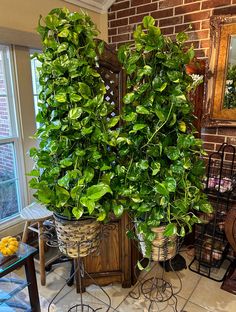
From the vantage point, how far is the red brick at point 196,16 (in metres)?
2.06

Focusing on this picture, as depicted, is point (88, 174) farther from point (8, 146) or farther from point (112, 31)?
point (112, 31)

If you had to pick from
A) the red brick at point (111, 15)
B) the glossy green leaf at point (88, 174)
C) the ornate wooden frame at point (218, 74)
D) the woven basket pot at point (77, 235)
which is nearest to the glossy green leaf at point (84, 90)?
the glossy green leaf at point (88, 174)

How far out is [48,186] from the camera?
1.19m

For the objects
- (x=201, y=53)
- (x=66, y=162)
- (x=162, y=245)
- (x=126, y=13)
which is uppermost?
(x=126, y=13)

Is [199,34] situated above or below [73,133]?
above

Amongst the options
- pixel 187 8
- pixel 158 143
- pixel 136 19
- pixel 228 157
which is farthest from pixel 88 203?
pixel 136 19

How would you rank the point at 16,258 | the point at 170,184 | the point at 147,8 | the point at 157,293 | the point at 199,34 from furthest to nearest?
the point at 147,8 < the point at 199,34 < the point at 157,293 < the point at 16,258 < the point at 170,184

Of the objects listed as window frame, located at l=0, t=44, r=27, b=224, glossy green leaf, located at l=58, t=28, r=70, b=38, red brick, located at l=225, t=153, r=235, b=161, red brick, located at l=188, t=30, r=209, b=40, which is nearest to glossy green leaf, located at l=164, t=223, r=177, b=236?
glossy green leaf, located at l=58, t=28, r=70, b=38

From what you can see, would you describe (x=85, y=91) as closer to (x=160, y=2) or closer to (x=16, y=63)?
(x=16, y=63)

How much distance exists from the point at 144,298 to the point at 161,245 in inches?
32.3

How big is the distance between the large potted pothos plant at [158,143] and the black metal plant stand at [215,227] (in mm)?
842

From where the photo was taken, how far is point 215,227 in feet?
6.74

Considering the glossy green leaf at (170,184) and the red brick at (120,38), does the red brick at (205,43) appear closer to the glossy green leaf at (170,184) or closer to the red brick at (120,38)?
the red brick at (120,38)

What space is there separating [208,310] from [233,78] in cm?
175
